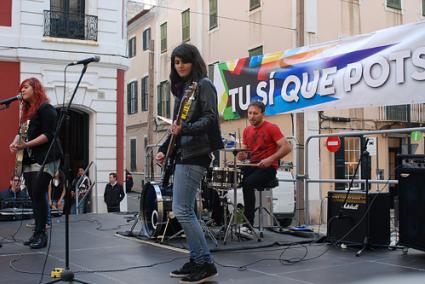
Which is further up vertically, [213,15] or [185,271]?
[213,15]

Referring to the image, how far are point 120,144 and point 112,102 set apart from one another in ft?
3.73

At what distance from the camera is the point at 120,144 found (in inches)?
596

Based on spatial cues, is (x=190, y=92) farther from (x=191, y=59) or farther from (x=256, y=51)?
(x=256, y=51)

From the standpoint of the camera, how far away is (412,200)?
5.90 meters

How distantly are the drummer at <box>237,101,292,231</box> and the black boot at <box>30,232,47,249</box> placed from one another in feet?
7.93

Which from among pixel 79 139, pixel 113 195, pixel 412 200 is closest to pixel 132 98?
pixel 79 139

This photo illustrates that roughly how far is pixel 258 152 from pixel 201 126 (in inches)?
101

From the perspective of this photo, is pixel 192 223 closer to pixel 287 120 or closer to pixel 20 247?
pixel 20 247

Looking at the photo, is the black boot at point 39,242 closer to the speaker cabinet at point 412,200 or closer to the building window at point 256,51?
the speaker cabinet at point 412,200

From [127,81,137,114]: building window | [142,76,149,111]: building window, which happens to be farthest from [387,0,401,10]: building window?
[127,81,137,114]: building window

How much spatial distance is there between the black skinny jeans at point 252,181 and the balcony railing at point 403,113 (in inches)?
608

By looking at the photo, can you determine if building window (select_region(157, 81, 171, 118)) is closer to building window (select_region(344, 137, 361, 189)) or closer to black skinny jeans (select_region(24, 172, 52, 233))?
building window (select_region(344, 137, 361, 189))

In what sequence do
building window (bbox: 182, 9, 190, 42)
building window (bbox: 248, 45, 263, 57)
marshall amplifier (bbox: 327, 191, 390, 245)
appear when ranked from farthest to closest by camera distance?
building window (bbox: 182, 9, 190, 42) → building window (bbox: 248, 45, 263, 57) → marshall amplifier (bbox: 327, 191, 390, 245)

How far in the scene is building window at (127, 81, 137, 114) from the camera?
33562 millimetres
